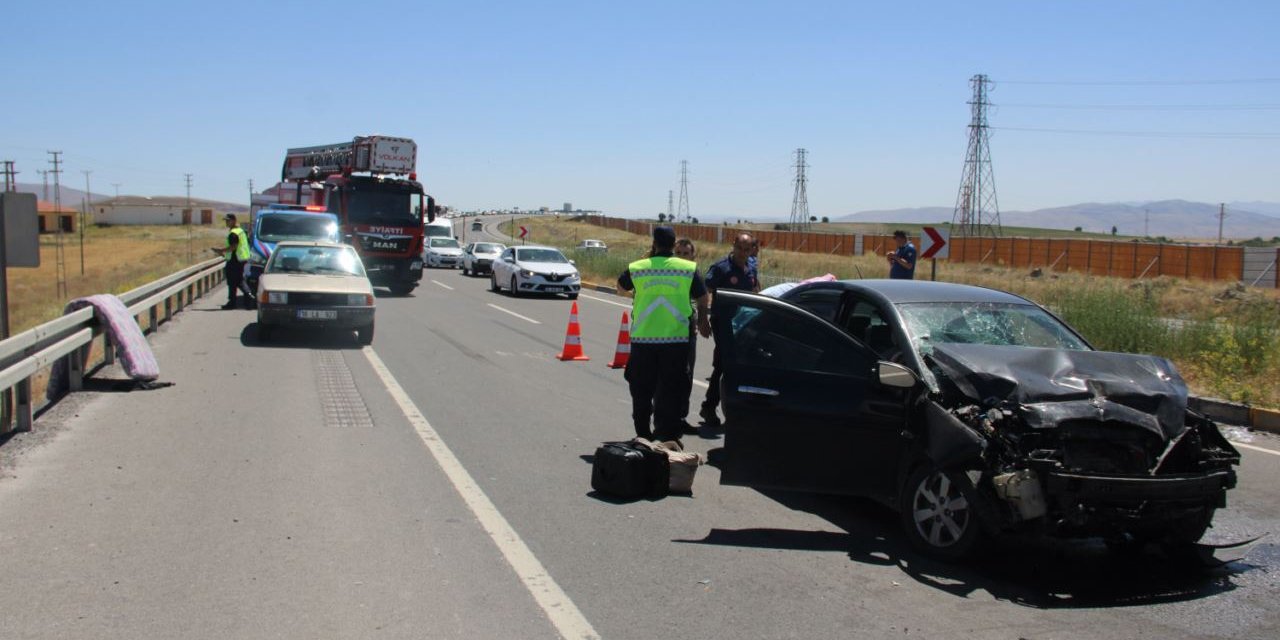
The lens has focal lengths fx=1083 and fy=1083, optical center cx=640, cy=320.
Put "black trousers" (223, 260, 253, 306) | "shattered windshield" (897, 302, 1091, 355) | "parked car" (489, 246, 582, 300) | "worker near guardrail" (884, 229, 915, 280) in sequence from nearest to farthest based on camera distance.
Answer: "shattered windshield" (897, 302, 1091, 355)
"worker near guardrail" (884, 229, 915, 280)
"black trousers" (223, 260, 253, 306)
"parked car" (489, 246, 582, 300)

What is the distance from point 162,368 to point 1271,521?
1133 centimetres

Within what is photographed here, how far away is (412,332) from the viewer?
1812 cm

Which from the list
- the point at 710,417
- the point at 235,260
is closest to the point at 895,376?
the point at 710,417

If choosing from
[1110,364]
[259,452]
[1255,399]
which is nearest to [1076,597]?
[1110,364]

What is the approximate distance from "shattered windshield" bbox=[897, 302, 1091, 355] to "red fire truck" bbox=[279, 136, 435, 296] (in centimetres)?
2181

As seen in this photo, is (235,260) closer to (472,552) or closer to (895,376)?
(472,552)

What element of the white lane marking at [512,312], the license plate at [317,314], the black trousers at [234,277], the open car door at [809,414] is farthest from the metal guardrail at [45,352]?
the white lane marking at [512,312]

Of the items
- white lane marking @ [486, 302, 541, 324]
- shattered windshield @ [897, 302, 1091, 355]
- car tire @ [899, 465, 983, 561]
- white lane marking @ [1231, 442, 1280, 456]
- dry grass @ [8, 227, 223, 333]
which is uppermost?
shattered windshield @ [897, 302, 1091, 355]

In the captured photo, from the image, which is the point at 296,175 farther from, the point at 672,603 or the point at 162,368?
the point at 672,603

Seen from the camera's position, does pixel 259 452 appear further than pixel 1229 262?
No

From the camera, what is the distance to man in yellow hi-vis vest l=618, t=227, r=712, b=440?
7.90m

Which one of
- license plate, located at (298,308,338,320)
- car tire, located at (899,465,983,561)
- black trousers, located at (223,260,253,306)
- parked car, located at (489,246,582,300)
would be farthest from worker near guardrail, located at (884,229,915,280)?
black trousers, located at (223,260,253,306)

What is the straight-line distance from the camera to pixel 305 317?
15609 mm

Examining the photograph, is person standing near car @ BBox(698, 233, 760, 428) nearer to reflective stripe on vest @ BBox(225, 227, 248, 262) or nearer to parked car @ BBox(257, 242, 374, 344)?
parked car @ BBox(257, 242, 374, 344)
